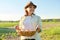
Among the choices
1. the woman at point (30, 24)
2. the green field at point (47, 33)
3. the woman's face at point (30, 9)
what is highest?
the woman's face at point (30, 9)

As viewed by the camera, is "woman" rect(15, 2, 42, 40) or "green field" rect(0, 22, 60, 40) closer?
"woman" rect(15, 2, 42, 40)

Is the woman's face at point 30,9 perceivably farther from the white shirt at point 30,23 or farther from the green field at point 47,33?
the green field at point 47,33

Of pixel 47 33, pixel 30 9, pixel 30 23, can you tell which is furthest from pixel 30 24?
pixel 47 33

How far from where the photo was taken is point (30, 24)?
379 cm

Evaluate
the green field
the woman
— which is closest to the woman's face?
the woman

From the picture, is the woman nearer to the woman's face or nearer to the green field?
the woman's face

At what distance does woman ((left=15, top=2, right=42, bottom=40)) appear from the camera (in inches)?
148

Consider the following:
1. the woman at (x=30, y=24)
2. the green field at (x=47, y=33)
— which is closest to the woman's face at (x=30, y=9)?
the woman at (x=30, y=24)

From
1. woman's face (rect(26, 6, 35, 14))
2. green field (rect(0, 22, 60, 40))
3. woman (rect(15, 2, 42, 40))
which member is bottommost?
green field (rect(0, 22, 60, 40))

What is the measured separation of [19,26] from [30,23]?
0.17 metres

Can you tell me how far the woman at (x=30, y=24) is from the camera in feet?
12.3

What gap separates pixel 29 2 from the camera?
3.88 m

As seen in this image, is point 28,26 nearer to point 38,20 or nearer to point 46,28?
point 38,20

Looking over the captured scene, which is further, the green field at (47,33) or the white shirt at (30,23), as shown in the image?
the green field at (47,33)
